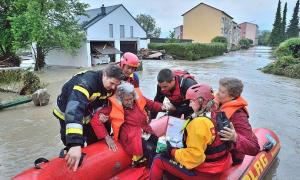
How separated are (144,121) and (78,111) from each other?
A: 1.05m

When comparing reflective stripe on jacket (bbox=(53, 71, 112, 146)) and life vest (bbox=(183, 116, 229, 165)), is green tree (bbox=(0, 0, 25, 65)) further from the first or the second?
life vest (bbox=(183, 116, 229, 165))

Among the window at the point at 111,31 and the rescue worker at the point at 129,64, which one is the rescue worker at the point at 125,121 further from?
the window at the point at 111,31

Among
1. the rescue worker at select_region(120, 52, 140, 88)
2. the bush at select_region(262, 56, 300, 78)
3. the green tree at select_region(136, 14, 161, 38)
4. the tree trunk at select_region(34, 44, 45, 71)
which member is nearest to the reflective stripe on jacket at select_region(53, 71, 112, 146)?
the rescue worker at select_region(120, 52, 140, 88)

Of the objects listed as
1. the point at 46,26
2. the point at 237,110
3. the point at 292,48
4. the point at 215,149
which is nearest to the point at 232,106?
the point at 237,110

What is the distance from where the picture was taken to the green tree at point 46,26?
1773 cm

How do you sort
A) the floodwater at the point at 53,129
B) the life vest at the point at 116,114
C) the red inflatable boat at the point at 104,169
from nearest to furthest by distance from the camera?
the red inflatable boat at the point at 104,169
the life vest at the point at 116,114
the floodwater at the point at 53,129

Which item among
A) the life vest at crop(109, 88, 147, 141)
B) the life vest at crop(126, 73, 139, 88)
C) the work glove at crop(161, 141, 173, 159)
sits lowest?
the work glove at crop(161, 141, 173, 159)

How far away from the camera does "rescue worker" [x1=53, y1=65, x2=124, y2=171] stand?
2.81m

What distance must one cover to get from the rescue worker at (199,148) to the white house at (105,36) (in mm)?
21346

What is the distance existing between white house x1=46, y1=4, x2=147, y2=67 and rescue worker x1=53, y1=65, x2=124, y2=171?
20.3 meters

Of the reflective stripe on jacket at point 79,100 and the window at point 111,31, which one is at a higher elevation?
the window at point 111,31

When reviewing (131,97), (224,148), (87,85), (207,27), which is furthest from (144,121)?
(207,27)

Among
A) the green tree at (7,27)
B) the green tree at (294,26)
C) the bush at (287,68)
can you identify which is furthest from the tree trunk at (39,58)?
the green tree at (294,26)

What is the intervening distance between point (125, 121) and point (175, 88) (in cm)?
113
